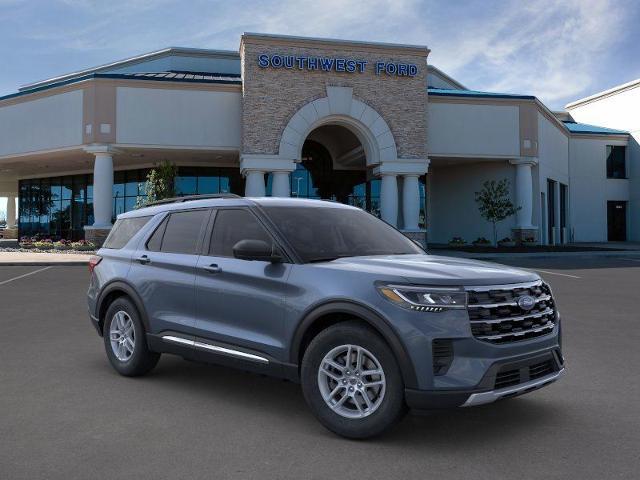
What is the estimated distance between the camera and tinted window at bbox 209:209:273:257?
5.12 metres

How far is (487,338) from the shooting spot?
3.94 meters

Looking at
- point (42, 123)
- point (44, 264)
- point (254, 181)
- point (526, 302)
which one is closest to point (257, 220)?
point (526, 302)

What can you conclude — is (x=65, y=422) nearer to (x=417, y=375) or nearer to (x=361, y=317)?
(x=361, y=317)

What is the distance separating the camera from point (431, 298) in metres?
3.91

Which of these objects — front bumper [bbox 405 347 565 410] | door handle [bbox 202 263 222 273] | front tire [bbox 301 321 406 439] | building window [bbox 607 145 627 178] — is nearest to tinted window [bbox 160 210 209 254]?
door handle [bbox 202 263 222 273]

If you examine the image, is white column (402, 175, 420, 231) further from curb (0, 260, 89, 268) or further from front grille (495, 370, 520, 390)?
front grille (495, 370, 520, 390)

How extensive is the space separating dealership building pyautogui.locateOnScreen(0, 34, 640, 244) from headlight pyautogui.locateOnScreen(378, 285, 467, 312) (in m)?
24.6

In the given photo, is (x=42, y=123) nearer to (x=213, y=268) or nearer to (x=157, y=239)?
(x=157, y=239)

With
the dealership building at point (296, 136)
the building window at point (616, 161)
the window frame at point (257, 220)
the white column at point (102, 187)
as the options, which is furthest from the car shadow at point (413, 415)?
the building window at point (616, 161)

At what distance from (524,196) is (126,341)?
30256 mm

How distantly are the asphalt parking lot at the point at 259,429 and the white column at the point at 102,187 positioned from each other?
78.5 ft

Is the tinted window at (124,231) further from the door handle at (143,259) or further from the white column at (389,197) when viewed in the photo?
the white column at (389,197)

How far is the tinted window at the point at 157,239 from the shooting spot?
19.6 ft

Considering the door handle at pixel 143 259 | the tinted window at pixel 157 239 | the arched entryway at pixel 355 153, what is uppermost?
the arched entryway at pixel 355 153
